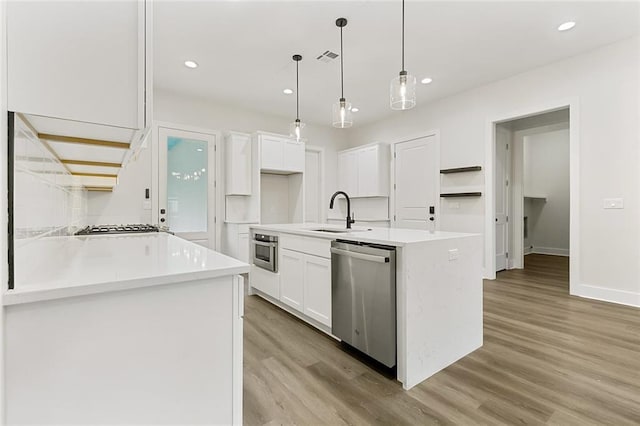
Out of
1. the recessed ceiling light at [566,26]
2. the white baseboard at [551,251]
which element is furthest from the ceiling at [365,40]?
the white baseboard at [551,251]

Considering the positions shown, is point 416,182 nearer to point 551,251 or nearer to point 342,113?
point 342,113

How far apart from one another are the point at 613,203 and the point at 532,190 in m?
4.34

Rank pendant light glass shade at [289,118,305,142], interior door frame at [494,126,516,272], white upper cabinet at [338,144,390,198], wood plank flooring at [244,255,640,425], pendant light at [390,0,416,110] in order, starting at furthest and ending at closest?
1. white upper cabinet at [338,144,390,198]
2. interior door frame at [494,126,516,272]
3. pendant light glass shade at [289,118,305,142]
4. pendant light at [390,0,416,110]
5. wood plank flooring at [244,255,640,425]

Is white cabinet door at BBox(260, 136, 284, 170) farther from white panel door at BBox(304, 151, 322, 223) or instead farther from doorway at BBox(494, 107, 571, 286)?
doorway at BBox(494, 107, 571, 286)

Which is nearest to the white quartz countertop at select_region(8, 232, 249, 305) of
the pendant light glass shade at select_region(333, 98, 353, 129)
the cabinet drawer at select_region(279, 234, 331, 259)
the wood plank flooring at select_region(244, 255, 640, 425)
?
the wood plank flooring at select_region(244, 255, 640, 425)

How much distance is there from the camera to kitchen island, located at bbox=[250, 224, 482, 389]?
171 cm

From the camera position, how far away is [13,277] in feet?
2.32

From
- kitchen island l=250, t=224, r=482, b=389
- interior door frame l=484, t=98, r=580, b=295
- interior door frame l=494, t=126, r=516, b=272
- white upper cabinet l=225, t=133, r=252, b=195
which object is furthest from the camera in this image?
interior door frame l=494, t=126, r=516, b=272

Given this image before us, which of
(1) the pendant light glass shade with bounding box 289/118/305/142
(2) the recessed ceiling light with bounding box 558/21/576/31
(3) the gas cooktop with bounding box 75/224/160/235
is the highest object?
(2) the recessed ceiling light with bounding box 558/21/576/31

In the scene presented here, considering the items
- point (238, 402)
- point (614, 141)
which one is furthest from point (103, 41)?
point (614, 141)

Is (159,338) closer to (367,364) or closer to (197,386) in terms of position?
(197,386)

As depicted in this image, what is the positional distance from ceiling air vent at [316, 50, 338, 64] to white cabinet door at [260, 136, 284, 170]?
69.6 inches

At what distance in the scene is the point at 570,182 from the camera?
3479 mm

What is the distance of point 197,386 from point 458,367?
167cm
